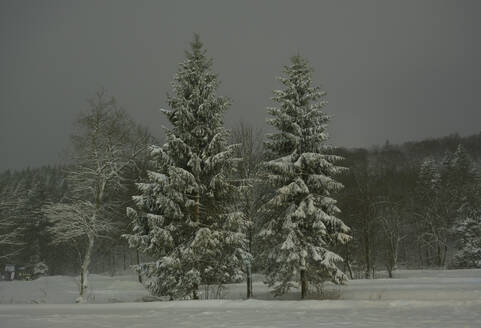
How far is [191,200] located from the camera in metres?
17.1

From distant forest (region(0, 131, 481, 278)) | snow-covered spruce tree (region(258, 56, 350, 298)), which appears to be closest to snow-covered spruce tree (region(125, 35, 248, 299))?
snow-covered spruce tree (region(258, 56, 350, 298))

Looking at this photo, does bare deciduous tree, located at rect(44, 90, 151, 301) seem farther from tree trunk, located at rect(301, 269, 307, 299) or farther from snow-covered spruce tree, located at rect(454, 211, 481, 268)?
snow-covered spruce tree, located at rect(454, 211, 481, 268)

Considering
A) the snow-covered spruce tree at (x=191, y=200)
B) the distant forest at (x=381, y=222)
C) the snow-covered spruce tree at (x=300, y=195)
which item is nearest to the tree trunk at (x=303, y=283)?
the snow-covered spruce tree at (x=300, y=195)

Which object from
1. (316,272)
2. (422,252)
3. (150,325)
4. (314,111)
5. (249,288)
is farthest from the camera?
(422,252)

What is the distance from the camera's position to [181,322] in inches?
366

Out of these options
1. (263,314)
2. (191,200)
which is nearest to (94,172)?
(191,200)

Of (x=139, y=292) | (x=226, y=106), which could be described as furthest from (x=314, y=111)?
(x=139, y=292)

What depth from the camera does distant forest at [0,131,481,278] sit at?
37531 millimetres

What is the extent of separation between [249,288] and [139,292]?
418 inches

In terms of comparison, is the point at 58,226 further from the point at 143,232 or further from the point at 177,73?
the point at 177,73

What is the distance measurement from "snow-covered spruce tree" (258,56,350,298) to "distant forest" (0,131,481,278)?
25.7ft

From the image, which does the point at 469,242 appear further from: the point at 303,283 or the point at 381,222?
the point at 303,283

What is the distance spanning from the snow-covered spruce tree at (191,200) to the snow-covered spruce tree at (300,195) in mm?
1923

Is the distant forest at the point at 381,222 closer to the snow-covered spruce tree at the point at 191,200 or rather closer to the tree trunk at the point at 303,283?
the snow-covered spruce tree at the point at 191,200
